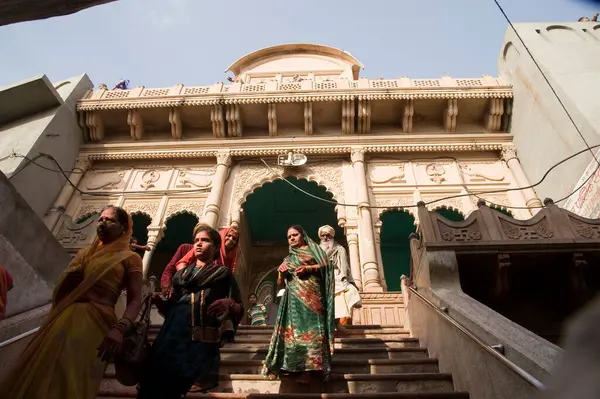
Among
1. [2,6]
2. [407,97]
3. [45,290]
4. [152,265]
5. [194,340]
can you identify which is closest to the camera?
[2,6]

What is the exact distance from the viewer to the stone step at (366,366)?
3.48 m

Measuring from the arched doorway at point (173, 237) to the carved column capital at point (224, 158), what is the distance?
1.42 metres

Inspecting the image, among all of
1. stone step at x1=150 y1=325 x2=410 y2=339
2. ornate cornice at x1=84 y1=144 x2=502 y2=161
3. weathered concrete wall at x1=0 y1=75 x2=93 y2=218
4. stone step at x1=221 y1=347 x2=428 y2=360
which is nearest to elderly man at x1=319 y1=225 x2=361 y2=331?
stone step at x1=150 y1=325 x2=410 y2=339

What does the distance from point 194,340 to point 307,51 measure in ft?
39.1

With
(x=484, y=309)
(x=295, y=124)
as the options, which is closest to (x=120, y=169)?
(x=295, y=124)

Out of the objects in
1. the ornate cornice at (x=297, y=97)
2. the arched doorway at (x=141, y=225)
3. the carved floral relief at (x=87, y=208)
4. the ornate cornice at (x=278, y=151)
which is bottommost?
the carved floral relief at (x=87, y=208)

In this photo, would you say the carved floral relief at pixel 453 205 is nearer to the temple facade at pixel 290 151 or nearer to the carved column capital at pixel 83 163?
the temple facade at pixel 290 151

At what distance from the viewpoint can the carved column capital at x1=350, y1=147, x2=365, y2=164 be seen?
9375mm

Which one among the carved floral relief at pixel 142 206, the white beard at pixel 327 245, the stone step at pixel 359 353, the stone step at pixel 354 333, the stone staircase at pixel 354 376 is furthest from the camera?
the carved floral relief at pixel 142 206

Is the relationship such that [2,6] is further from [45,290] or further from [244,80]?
[244,80]

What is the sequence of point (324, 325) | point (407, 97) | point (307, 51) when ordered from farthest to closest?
point (307, 51), point (407, 97), point (324, 325)

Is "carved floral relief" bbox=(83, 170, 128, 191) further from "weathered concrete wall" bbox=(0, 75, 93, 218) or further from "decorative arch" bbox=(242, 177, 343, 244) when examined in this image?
"decorative arch" bbox=(242, 177, 343, 244)

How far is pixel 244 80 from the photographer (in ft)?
39.2

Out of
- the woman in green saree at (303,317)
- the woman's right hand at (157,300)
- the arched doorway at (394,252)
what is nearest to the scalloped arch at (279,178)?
the arched doorway at (394,252)
